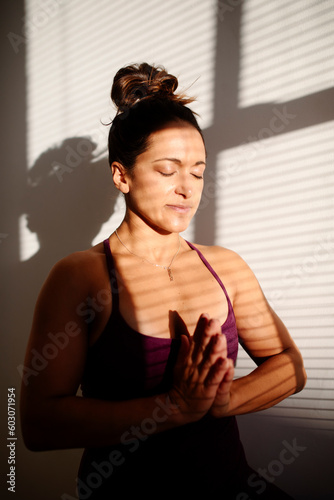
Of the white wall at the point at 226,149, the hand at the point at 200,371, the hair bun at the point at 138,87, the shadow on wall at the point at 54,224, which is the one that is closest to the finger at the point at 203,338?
the hand at the point at 200,371

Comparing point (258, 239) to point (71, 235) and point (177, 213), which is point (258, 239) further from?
point (71, 235)

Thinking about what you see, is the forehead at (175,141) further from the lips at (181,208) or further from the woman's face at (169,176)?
the lips at (181,208)

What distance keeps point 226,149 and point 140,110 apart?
0.49 meters

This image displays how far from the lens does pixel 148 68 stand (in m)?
1.17

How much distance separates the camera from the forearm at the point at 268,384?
3.43 feet

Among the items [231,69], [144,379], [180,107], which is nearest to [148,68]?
[180,107]

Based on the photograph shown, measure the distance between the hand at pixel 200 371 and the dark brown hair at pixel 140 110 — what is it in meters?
0.56

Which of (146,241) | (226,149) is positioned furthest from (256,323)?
(226,149)

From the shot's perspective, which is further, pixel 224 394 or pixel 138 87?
pixel 138 87

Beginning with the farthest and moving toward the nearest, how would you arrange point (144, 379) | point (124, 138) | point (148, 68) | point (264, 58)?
point (264, 58), point (148, 68), point (124, 138), point (144, 379)

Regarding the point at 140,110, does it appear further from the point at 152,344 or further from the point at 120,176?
the point at 152,344

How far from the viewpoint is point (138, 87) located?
3.72 ft

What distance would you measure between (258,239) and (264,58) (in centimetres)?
73

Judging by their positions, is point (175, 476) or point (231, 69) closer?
point (175, 476)
